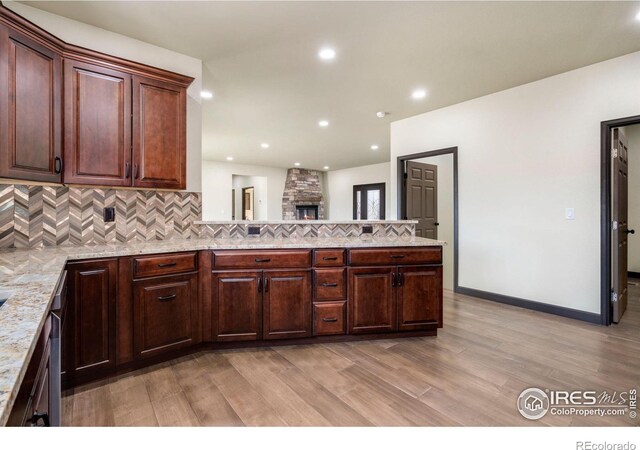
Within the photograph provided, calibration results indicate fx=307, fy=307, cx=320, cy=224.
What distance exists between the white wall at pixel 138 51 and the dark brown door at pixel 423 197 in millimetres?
3190

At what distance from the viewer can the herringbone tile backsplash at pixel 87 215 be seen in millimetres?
2203

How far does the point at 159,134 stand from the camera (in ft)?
8.41

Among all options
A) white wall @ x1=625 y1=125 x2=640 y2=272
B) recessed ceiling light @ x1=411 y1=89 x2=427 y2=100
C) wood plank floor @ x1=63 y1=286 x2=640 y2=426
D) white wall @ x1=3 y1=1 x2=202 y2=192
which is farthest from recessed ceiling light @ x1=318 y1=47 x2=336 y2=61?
white wall @ x1=625 y1=125 x2=640 y2=272

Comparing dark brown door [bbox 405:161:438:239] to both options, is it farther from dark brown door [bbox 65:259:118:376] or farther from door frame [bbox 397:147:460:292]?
dark brown door [bbox 65:259:118:376]

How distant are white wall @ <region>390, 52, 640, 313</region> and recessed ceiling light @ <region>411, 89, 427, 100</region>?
0.63 meters

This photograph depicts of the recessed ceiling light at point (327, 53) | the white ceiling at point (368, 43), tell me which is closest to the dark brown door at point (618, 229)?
the white ceiling at point (368, 43)

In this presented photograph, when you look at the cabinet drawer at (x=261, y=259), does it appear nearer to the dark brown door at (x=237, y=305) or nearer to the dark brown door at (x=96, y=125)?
the dark brown door at (x=237, y=305)

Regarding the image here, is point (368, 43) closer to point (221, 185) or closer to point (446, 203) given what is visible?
point (446, 203)

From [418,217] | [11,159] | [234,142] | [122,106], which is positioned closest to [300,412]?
[11,159]
